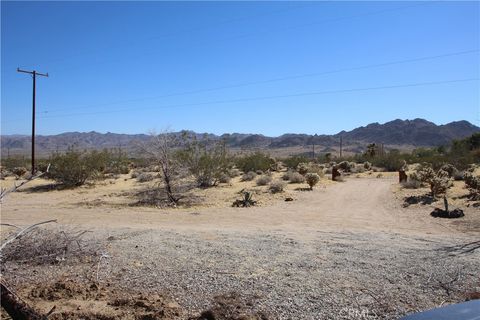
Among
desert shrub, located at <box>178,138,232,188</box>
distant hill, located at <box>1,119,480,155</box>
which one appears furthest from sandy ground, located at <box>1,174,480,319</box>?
distant hill, located at <box>1,119,480,155</box>

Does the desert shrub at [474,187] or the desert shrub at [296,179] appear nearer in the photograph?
the desert shrub at [474,187]

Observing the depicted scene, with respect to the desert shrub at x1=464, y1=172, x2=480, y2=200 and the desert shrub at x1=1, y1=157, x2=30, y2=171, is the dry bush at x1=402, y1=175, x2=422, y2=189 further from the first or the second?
the desert shrub at x1=1, y1=157, x2=30, y2=171

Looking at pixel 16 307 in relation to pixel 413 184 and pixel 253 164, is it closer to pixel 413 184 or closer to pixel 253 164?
pixel 413 184

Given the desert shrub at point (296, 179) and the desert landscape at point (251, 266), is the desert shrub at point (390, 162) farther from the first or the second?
the desert landscape at point (251, 266)

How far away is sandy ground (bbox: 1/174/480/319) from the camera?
683 cm

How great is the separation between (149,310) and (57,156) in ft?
80.5

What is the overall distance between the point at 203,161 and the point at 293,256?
1764 centimetres

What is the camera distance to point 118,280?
7.66 m

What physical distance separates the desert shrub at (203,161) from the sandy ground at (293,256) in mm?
8045

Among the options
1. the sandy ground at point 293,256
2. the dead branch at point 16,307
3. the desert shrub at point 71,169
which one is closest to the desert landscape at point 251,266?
the sandy ground at point 293,256

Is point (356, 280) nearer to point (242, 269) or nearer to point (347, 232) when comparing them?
point (242, 269)

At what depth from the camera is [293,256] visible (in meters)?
9.15

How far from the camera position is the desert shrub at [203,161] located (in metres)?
25.9

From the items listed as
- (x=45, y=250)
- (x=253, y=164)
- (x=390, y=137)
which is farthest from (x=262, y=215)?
(x=390, y=137)
